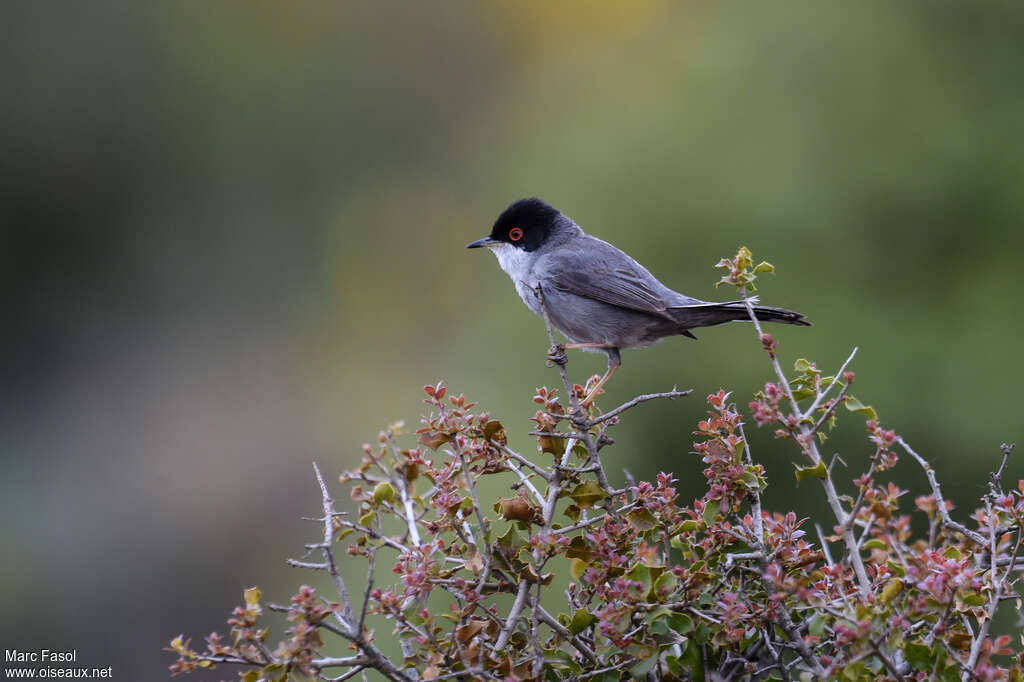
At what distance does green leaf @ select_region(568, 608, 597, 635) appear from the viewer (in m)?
2.06

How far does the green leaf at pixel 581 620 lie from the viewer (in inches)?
81.2

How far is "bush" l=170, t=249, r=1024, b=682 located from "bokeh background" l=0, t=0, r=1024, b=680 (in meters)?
2.85

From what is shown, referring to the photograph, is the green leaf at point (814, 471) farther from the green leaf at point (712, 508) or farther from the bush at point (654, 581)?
the green leaf at point (712, 508)

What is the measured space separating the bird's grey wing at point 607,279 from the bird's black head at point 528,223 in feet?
0.70

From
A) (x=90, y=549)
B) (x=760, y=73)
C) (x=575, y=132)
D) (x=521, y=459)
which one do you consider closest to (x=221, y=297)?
(x=90, y=549)

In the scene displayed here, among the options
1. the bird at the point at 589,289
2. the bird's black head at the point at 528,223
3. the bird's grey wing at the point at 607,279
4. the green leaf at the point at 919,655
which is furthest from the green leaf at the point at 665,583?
the bird's black head at the point at 528,223

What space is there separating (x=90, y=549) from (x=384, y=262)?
4.98 meters

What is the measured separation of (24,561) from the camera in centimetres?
1078

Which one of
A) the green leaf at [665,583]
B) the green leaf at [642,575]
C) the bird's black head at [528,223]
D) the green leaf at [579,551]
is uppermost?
the bird's black head at [528,223]

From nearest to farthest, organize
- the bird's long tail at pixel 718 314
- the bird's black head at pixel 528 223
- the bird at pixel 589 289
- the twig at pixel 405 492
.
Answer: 1. the twig at pixel 405 492
2. the bird's long tail at pixel 718 314
3. the bird at pixel 589 289
4. the bird's black head at pixel 528 223

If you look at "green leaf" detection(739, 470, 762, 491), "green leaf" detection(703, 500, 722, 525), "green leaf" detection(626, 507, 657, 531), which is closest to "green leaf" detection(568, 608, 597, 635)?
"green leaf" detection(626, 507, 657, 531)

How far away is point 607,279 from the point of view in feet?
13.9

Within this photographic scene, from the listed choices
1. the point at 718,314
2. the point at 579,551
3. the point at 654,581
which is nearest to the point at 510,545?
the point at 579,551

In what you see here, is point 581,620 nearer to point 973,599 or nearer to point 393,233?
point 973,599
